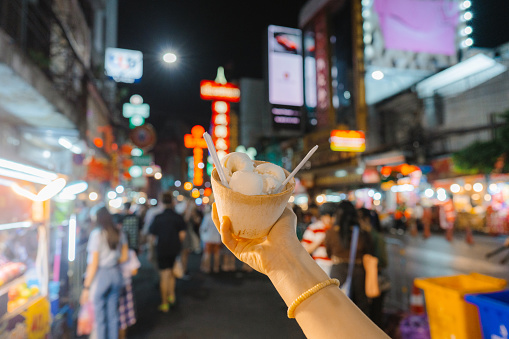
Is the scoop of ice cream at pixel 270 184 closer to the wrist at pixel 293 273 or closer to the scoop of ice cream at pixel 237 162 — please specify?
the scoop of ice cream at pixel 237 162

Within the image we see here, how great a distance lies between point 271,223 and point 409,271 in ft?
30.5

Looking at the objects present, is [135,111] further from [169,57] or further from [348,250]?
[348,250]

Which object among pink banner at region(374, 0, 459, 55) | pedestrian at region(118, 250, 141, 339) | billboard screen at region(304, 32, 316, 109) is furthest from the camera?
billboard screen at region(304, 32, 316, 109)

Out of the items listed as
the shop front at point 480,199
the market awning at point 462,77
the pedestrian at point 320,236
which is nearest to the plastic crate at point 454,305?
the pedestrian at point 320,236

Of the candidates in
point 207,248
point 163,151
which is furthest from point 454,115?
point 163,151

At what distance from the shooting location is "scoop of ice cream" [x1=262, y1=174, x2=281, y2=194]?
133cm

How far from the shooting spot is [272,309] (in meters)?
6.04

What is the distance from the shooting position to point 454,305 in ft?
8.26

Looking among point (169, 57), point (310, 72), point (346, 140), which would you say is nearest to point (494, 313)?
point (169, 57)

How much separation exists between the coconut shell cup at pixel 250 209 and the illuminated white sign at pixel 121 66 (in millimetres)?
18942

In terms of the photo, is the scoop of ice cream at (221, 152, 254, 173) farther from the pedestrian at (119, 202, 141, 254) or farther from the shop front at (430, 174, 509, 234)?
the shop front at (430, 174, 509, 234)

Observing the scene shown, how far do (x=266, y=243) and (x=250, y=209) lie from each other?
0.17 metres

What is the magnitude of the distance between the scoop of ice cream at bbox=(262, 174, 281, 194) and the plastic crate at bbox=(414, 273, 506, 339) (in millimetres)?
2122

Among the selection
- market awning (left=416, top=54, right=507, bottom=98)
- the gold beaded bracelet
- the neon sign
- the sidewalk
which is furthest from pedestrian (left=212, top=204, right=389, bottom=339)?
the neon sign
